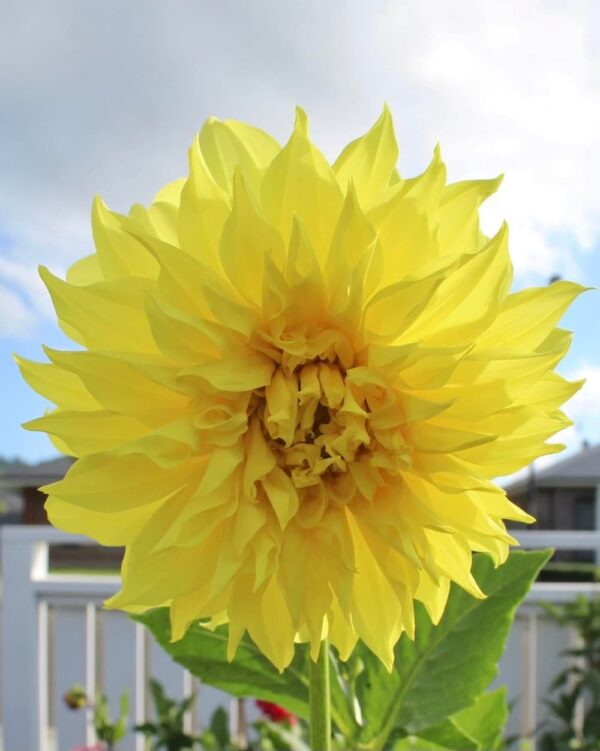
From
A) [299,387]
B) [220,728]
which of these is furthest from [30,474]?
[299,387]

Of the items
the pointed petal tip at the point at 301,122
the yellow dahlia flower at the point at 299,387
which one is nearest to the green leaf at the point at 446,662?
the yellow dahlia flower at the point at 299,387

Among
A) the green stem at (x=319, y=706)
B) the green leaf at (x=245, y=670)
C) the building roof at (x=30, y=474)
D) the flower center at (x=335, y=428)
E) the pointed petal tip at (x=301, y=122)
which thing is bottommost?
the building roof at (x=30, y=474)

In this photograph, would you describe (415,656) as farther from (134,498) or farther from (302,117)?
(302,117)

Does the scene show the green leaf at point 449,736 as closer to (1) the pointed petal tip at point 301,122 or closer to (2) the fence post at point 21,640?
(1) the pointed petal tip at point 301,122

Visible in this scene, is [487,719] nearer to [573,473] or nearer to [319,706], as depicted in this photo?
[319,706]

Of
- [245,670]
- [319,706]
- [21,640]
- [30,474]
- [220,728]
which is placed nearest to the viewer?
[319,706]

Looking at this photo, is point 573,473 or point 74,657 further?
point 573,473

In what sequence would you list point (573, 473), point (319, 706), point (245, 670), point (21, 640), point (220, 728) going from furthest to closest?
point (573, 473) → point (21, 640) → point (220, 728) → point (245, 670) → point (319, 706)
